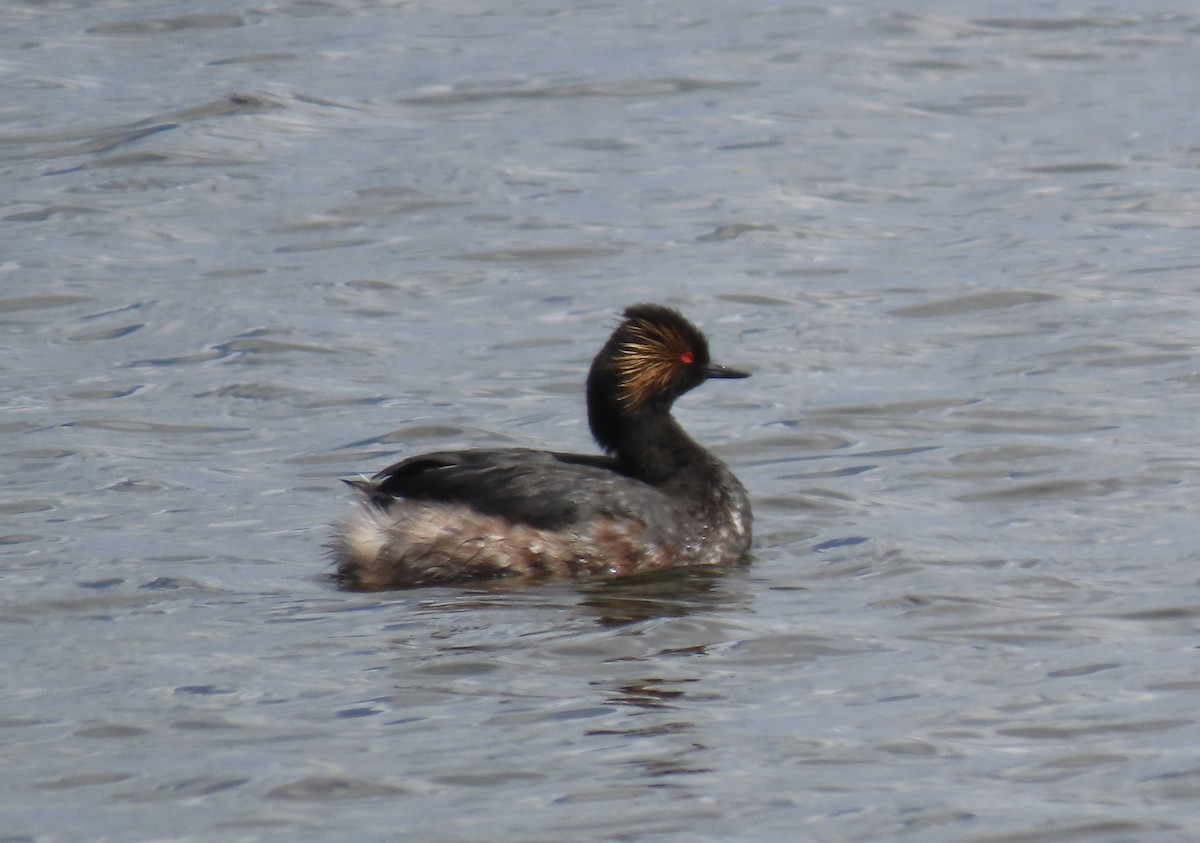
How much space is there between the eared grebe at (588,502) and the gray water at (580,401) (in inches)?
7.4

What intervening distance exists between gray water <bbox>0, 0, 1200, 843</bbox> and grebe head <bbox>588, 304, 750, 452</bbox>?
0.70 metres

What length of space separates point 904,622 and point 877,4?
14.6 meters

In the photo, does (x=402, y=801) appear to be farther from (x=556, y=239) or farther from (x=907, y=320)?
(x=556, y=239)

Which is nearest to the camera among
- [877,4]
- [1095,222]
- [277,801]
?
[277,801]

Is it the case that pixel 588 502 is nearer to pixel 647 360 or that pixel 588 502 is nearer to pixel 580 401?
pixel 647 360

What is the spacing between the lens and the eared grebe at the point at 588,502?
26.2ft

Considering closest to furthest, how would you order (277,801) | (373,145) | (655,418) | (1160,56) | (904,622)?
1. (277,801)
2. (904,622)
3. (655,418)
4. (373,145)
5. (1160,56)

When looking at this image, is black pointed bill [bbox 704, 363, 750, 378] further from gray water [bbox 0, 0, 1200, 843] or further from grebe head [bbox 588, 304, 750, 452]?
gray water [bbox 0, 0, 1200, 843]

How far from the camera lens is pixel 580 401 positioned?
422 inches

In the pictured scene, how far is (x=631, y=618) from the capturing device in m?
7.52

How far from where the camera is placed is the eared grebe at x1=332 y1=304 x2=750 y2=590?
26.2ft

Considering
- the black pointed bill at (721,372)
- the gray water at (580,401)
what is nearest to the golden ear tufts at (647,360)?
the black pointed bill at (721,372)

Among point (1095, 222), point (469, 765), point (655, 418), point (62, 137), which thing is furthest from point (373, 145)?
point (469, 765)

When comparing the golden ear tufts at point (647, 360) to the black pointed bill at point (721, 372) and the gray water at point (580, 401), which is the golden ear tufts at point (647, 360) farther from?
the gray water at point (580, 401)
